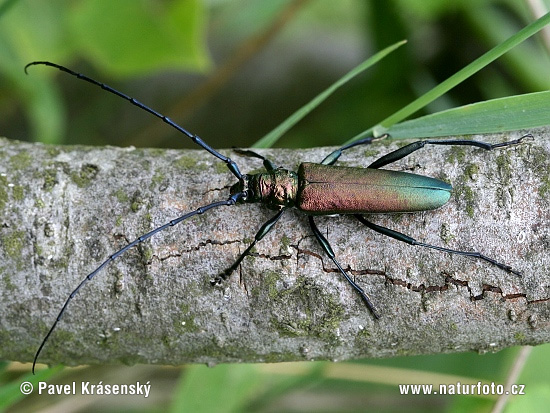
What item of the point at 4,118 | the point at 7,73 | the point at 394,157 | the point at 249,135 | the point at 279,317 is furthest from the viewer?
the point at 249,135

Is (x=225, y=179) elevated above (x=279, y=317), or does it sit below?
above

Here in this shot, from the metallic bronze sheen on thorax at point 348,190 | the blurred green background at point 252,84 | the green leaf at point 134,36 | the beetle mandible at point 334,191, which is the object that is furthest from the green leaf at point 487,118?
the green leaf at point 134,36

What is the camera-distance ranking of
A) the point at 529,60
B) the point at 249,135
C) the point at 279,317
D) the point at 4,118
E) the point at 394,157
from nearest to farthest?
Result: the point at 279,317, the point at 394,157, the point at 529,60, the point at 4,118, the point at 249,135

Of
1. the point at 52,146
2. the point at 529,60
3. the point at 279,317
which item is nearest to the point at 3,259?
the point at 52,146

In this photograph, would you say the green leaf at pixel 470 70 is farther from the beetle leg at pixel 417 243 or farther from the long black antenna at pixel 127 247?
the long black antenna at pixel 127 247

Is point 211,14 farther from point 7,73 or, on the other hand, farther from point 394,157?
point 394,157
